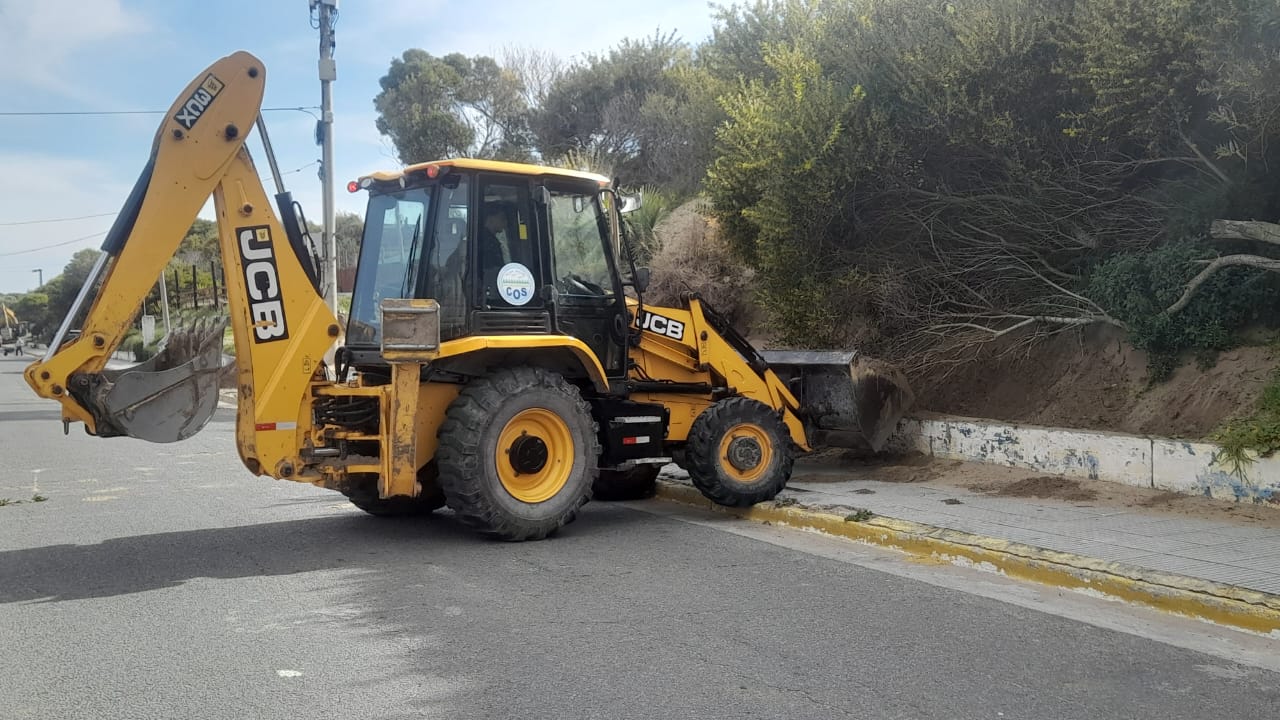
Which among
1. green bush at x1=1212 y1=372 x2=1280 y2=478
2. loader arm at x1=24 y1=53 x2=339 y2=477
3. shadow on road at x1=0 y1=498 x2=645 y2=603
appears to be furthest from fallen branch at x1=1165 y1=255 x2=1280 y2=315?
loader arm at x1=24 y1=53 x2=339 y2=477

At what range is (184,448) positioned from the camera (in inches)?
582

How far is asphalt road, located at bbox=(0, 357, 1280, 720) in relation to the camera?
176 inches

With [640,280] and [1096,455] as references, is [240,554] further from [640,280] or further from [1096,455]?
[1096,455]

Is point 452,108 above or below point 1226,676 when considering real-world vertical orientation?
above

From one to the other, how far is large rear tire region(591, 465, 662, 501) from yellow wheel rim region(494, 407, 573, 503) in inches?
80.9

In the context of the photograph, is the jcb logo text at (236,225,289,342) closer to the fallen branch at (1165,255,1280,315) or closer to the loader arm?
the loader arm

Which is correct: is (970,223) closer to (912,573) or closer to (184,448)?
(912,573)

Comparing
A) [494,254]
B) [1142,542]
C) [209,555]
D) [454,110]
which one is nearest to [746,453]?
[494,254]

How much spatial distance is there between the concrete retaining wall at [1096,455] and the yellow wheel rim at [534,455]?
452 centimetres

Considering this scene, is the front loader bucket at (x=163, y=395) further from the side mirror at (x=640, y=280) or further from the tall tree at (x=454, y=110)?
the tall tree at (x=454, y=110)

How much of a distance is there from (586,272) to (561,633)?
3.87 m

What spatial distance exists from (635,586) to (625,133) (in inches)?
1104

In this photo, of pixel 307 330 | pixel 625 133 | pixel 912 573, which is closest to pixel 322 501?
pixel 307 330

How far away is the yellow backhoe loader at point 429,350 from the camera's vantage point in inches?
282
